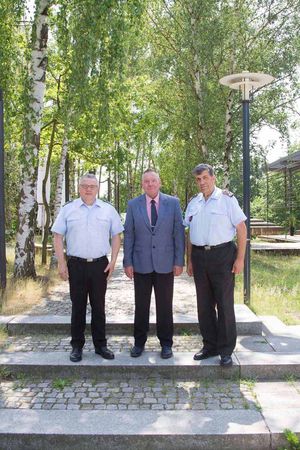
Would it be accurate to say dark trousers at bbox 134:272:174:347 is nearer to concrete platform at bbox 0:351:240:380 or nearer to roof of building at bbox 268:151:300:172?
concrete platform at bbox 0:351:240:380

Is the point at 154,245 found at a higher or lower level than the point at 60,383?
higher

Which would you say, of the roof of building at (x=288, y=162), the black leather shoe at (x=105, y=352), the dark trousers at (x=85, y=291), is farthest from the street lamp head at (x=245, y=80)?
the roof of building at (x=288, y=162)

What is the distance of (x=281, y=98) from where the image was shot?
673 inches

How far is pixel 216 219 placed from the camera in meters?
4.59

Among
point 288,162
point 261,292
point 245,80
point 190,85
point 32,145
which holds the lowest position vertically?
point 261,292

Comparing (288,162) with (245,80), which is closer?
(245,80)

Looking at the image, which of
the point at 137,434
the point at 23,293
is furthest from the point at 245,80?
the point at 137,434

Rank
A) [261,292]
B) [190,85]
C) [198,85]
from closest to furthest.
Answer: [261,292], [198,85], [190,85]

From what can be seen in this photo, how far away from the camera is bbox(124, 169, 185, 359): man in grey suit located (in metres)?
4.78

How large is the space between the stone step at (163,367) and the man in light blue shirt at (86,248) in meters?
0.15

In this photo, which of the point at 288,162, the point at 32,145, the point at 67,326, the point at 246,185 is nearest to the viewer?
the point at 67,326

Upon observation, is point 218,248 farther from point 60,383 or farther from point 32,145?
point 32,145

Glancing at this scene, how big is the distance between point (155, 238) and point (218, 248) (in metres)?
0.61

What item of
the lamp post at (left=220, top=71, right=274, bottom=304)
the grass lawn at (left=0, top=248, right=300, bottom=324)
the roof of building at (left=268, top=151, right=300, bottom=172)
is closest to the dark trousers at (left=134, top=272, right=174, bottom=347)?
the grass lawn at (left=0, top=248, right=300, bottom=324)
